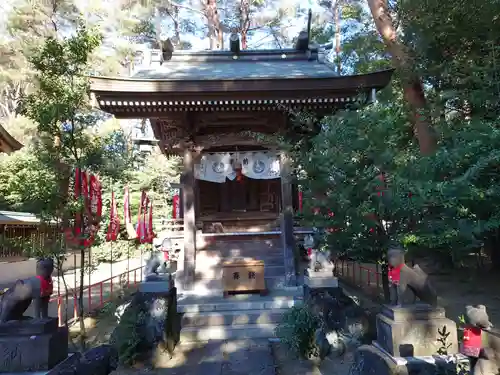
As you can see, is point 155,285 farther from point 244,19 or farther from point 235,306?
point 244,19

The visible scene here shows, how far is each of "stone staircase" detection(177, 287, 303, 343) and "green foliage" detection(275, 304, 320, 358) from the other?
1.13 metres

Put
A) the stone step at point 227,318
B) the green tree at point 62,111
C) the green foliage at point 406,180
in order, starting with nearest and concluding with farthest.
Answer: the green foliage at point 406,180, the green tree at point 62,111, the stone step at point 227,318

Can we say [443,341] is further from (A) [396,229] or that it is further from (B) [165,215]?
(B) [165,215]

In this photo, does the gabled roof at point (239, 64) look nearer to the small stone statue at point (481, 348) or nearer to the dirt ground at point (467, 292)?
the dirt ground at point (467, 292)

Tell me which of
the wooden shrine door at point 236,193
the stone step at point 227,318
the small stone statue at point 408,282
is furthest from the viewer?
the wooden shrine door at point 236,193

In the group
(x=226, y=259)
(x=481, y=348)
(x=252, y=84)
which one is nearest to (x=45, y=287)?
(x=481, y=348)

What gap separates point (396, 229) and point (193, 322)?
391 cm

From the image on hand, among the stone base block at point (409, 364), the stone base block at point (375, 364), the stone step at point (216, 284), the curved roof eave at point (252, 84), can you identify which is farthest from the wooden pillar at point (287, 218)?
the stone base block at point (409, 364)

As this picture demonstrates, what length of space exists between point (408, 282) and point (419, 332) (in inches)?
19.3

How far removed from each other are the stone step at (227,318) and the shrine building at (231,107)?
1.19m

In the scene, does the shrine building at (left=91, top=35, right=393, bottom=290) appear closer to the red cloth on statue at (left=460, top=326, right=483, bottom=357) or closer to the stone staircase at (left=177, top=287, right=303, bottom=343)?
the stone staircase at (left=177, top=287, right=303, bottom=343)

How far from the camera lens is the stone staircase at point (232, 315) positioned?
20.3 feet

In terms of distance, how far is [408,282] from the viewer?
3.69 metres

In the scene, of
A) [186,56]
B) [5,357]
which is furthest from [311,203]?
[186,56]
